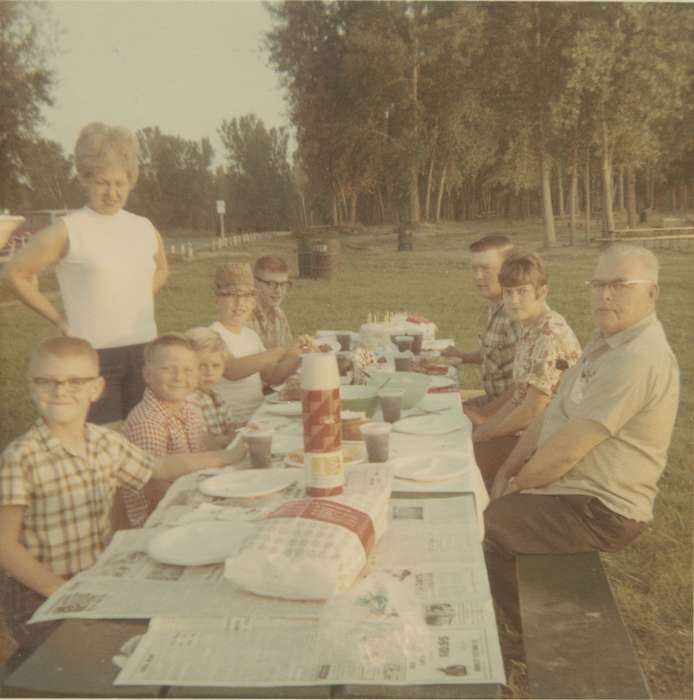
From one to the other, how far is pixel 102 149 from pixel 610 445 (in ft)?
→ 6.99

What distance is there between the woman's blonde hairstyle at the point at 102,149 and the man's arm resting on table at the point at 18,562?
5.08 ft

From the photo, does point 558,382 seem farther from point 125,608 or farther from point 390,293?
point 390,293

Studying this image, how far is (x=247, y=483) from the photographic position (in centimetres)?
180

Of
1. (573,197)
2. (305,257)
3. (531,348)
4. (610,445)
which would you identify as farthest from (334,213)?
(610,445)

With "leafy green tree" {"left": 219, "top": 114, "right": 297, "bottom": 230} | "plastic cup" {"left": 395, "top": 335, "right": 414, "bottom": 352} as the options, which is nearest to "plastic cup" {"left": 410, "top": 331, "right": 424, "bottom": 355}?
"plastic cup" {"left": 395, "top": 335, "right": 414, "bottom": 352}

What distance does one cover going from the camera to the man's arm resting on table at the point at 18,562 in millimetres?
1886

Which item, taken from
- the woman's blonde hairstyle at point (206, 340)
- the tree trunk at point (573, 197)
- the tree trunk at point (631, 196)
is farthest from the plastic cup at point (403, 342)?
the tree trunk at point (573, 197)

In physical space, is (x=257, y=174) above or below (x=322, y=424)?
above

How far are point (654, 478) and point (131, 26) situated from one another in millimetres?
2736

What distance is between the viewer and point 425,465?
193cm

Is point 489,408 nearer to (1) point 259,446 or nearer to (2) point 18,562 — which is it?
(1) point 259,446

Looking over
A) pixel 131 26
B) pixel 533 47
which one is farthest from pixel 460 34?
pixel 131 26

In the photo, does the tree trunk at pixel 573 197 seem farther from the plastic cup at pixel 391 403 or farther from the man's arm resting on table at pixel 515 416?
the plastic cup at pixel 391 403

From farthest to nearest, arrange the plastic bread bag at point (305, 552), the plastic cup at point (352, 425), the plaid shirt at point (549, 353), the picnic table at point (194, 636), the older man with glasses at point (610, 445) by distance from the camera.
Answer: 1. the plaid shirt at point (549, 353)
2. the older man with glasses at point (610, 445)
3. the plastic cup at point (352, 425)
4. the plastic bread bag at point (305, 552)
5. the picnic table at point (194, 636)
